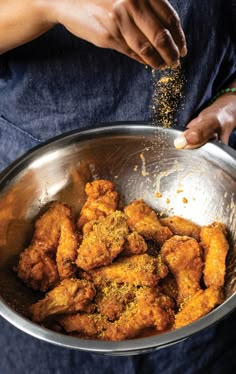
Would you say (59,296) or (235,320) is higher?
(59,296)

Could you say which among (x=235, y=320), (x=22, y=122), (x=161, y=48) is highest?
(x=161, y=48)

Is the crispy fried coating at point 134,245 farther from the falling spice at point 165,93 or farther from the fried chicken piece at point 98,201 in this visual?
the falling spice at point 165,93

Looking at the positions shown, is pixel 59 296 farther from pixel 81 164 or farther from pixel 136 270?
pixel 81 164

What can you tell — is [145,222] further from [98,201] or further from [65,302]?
[65,302]

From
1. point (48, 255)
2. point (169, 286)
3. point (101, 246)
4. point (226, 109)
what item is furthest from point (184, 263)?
point (226, 109)

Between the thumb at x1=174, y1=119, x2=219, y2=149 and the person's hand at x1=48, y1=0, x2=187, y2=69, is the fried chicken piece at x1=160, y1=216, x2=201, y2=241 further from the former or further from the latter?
the person's hand at x1=48, y1=0, x2=187, y2=69

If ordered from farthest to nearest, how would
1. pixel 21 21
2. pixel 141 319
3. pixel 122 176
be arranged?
1. pixel 122 176
2. pixel 21 21
3. pixel 141 319

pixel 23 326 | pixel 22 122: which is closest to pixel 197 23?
pixel 22 122
